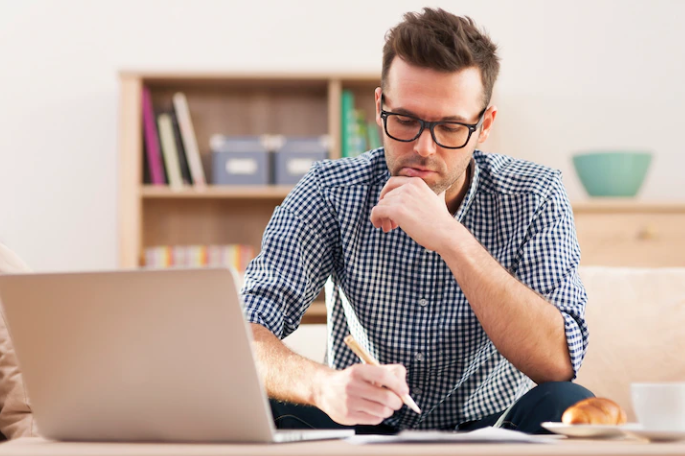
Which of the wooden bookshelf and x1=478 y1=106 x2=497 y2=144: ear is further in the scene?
the wooden bookshelf

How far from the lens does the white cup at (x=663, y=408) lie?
0.77 meters

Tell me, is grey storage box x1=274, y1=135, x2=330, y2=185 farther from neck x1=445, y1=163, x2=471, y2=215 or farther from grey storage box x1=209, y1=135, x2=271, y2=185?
neck x1=445, y1=163, x2=471, y2=215

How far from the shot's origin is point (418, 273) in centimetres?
148

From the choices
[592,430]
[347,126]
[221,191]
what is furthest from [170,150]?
[592,430]

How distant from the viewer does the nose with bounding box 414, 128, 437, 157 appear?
1398 mm

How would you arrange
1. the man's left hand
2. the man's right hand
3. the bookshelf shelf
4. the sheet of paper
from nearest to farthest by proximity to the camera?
the sheet of paper < the man's right hand < the man's left hand < the bookshelf shelf

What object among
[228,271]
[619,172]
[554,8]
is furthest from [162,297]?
[554,8]

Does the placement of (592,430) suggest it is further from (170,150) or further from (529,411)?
(170,150)

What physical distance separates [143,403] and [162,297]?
0.38ft

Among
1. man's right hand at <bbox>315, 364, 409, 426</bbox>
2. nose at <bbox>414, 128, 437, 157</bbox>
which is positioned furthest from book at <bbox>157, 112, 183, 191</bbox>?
man's right hand at <bbox>315, 364, 409, 426</bbox>

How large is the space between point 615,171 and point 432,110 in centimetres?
175

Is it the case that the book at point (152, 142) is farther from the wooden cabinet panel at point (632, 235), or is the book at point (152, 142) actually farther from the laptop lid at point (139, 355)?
the laptop lid at point (139, 355)

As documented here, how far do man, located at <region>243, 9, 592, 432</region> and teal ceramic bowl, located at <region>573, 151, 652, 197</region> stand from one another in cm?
152

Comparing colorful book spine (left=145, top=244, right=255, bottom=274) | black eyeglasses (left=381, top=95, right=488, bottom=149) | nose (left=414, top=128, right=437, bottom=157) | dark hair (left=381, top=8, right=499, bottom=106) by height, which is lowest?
colorful book spine (left=145, top=244, right=255, bottom=274)
